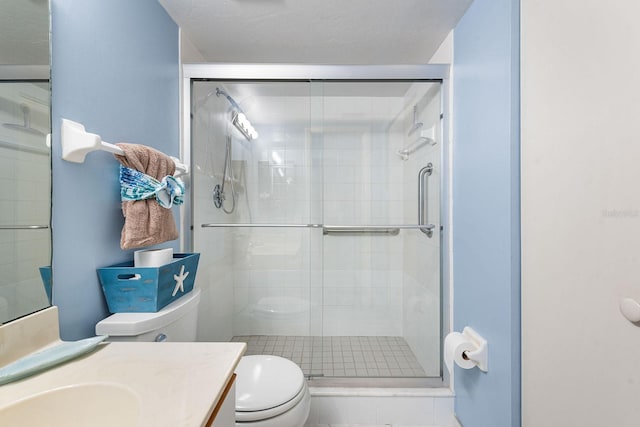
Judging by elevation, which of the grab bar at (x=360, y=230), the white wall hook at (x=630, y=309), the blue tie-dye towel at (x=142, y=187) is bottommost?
the white wall hook at (x=630, y=309)

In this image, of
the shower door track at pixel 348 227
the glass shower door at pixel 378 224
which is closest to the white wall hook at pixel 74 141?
the shower door track at pixel 348 227

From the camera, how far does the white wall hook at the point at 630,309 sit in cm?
63

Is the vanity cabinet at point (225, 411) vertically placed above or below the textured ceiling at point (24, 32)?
below

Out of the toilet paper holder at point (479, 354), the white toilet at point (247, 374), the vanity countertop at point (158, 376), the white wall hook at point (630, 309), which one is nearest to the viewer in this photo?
the vanity countertop at point (158, 376)

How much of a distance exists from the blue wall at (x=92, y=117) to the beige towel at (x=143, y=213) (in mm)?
83

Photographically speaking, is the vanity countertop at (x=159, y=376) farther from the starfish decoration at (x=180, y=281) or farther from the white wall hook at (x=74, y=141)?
the white wall hook at (x=74, y=141)

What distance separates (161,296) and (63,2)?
1.02 metres

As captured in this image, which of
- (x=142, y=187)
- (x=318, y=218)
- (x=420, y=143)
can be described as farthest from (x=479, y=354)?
(x=142, y=187)

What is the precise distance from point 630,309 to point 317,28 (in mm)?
1715

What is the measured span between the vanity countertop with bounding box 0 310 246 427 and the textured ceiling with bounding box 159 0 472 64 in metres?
1.52

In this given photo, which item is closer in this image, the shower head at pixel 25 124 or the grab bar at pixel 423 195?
the shower head at pixel 25 124

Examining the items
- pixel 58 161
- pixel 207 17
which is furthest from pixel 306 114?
pixel 58 161

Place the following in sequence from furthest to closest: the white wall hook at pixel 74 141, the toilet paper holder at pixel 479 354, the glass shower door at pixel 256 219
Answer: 1. the glass shower door at pixel 256 219
2. the toilet paper holder at pixel 479 354
3. the white wall hook at pixel 74 141

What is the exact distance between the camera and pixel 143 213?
104cm
